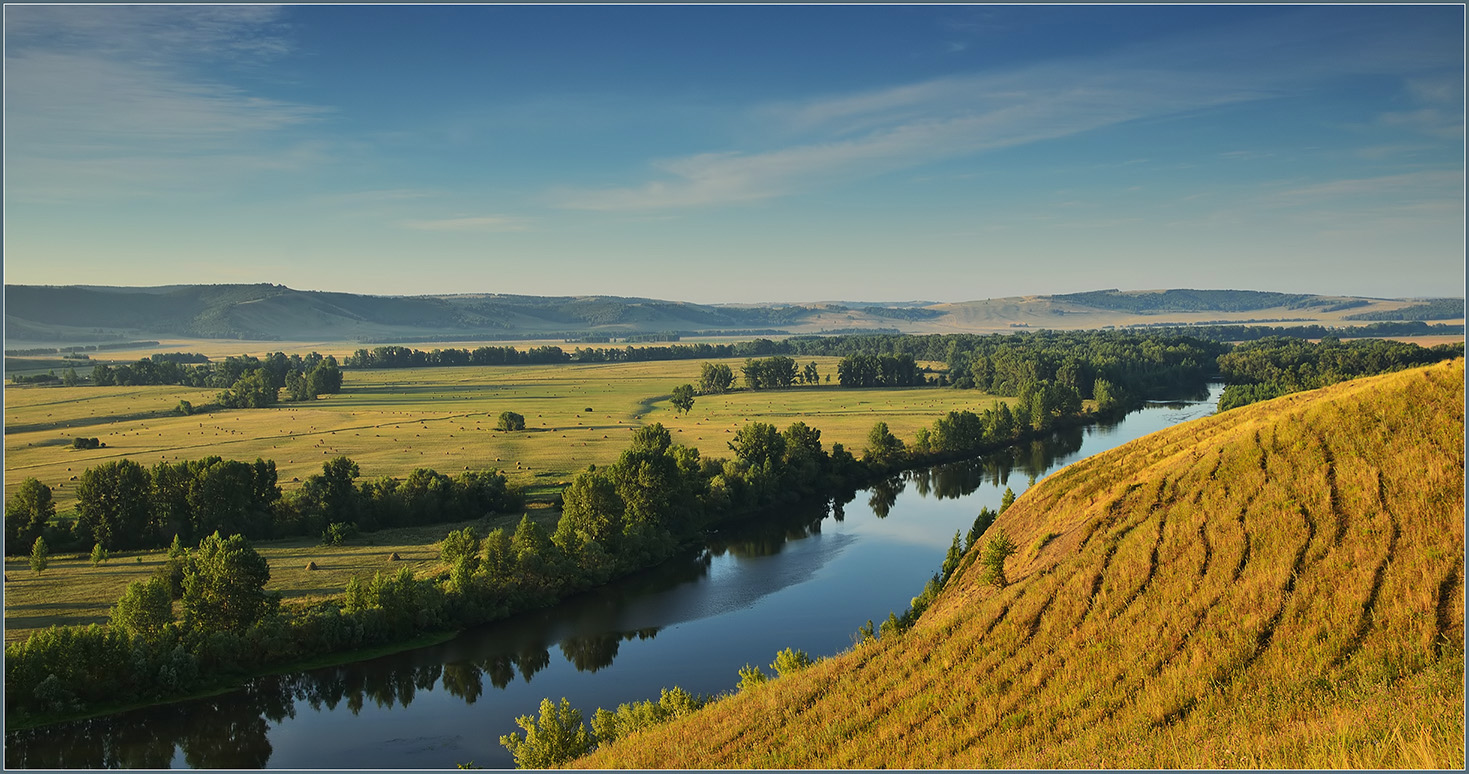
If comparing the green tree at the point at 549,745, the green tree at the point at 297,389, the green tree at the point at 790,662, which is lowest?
the green tree at the point at 549,745

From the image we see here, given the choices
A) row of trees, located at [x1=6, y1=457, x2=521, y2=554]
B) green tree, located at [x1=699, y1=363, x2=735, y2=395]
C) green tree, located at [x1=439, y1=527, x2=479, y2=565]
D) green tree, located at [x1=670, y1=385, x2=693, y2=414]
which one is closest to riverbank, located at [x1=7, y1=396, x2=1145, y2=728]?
green tree, located at [x1=439, y1=527, x2=479, y2=565]

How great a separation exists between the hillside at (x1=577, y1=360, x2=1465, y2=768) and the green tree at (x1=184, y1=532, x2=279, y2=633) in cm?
2362

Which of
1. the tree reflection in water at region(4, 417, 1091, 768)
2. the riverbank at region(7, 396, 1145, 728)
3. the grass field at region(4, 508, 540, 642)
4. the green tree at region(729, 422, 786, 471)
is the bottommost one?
the tree reflection in water at region(4, 417, 1091, 768)

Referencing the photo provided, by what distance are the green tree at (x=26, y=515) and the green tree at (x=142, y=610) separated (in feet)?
61.6

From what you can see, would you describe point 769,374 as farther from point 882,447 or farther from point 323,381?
point 323,381

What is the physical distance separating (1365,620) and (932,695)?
7503 millimetres

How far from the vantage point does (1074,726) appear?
46.5 feet

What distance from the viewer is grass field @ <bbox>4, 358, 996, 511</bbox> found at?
226 ft

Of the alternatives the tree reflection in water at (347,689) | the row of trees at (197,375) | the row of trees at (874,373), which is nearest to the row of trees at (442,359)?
the row of trees at (197,375)

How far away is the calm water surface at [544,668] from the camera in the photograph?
2917cm

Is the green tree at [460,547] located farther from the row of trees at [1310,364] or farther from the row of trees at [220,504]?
the row of trees at [1310,364]

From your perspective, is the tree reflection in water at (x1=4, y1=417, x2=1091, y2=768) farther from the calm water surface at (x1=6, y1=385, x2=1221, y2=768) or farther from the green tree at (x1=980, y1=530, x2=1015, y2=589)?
the green tree at (x1=980, y1=530, x2=1015, y2=589)

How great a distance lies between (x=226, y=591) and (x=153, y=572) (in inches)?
426

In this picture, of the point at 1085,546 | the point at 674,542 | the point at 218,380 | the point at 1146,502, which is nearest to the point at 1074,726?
the point at 1085,546
